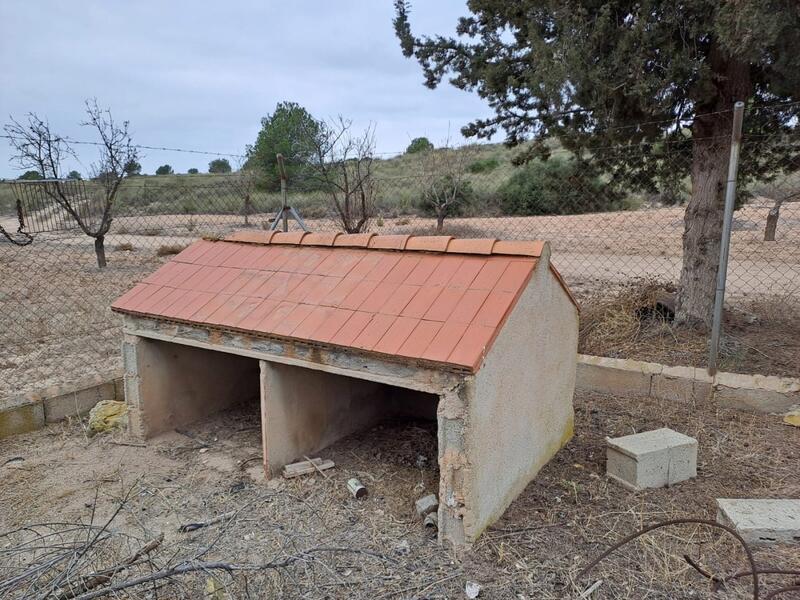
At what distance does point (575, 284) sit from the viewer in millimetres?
10148

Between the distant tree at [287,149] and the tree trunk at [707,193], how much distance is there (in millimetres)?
6441

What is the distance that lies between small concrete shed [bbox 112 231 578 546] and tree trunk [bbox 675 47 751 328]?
257 cm

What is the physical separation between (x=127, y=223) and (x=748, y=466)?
24424 millimetres

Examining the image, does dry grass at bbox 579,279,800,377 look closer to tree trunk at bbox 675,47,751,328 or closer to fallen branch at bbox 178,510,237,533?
tree trunk at bbox 675,47,751,328

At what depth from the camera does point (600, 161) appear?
6293 mm

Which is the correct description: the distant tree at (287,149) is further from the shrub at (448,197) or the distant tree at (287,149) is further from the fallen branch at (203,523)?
the fallen branch at (203,523)

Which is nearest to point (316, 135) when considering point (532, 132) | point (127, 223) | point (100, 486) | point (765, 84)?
point (532, 132)

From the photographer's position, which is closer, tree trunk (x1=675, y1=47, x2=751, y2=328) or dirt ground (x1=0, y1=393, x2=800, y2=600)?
dirt ground (x1=0, y1=393, x2=800, y2=600)

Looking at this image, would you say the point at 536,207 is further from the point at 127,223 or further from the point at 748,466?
the point at 127,223

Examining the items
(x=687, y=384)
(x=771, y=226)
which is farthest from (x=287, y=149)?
(x=687, y=384)

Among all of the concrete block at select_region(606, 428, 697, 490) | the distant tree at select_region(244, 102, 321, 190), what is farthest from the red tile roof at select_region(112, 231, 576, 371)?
the distant tree at select_region(244, 102, 321, 190)

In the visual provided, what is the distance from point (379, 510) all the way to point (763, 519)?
7.05ft

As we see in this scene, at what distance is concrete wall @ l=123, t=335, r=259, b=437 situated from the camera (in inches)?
177

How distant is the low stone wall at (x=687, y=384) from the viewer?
4637mm
